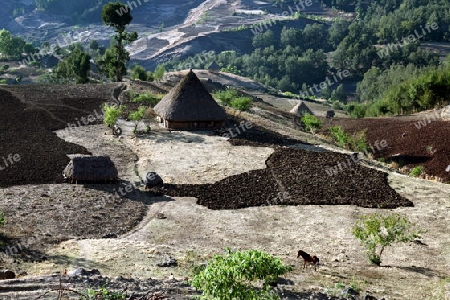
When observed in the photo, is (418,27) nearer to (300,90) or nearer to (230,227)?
(300,90)

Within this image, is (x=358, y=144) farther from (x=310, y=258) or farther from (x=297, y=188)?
(x=310, y=258)

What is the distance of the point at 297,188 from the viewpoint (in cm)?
3045

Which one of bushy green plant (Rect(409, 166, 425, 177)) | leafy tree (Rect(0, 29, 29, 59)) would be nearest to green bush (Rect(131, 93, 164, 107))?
bushy green plant (Rect(409, 166, 425, 177))

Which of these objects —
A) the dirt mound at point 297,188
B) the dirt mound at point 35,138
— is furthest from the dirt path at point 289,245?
the dirt mound at point 35,138

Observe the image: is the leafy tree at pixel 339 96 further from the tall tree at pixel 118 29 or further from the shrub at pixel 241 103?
the shrub at pixel 241 103

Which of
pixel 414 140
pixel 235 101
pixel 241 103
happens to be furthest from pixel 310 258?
pixel 235 101

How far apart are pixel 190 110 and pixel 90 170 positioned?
48.8 ft

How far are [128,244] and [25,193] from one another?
8795 millimetres

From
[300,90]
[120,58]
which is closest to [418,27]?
[300,90]

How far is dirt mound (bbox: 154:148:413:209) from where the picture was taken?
28.6 m

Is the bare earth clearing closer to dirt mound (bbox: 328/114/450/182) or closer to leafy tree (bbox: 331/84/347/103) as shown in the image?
dirt mound (bbox: 328/114/450/182)

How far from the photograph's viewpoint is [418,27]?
195250 millimetres

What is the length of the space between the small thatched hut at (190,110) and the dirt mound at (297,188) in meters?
10.1

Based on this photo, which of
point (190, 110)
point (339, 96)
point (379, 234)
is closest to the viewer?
point (379, 234)
